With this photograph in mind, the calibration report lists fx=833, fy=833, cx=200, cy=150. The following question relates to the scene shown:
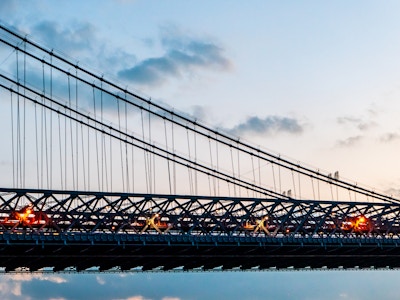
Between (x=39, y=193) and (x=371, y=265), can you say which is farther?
(x=371, y=265)

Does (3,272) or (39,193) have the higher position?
(39,193)

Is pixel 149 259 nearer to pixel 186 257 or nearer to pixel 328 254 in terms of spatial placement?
pixel 186 257

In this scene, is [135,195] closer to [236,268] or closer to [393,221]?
[236,268]

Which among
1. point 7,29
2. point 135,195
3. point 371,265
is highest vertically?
point 7,29

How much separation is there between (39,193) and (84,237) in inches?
311

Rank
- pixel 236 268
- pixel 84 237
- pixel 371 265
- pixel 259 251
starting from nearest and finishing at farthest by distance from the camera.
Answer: pixel 84 237
pixel 259 251
pixel 236 268
pixel 371 265

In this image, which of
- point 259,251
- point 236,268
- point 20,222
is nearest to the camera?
point 20,222

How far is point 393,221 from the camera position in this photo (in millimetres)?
117062

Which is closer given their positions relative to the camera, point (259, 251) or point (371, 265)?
point (259, 251)

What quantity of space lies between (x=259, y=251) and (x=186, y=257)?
30.7 ft

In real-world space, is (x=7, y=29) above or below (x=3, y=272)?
above

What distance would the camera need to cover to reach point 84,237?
82.4 meters

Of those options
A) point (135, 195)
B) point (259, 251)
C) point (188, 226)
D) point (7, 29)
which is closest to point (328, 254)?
point (259, 251)

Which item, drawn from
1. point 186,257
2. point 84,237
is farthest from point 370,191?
point 84,237
